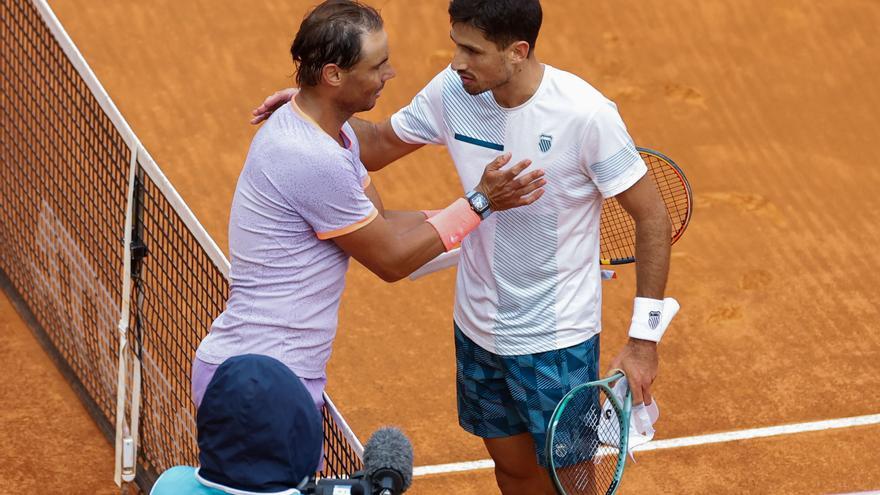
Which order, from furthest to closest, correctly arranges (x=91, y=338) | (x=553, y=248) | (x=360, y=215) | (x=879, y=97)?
(x=879, y=97) → (x=91, y=338) → (x=553, y=248) → (x=360, y=215)

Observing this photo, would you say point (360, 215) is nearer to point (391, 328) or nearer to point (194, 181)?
point (391, 328)

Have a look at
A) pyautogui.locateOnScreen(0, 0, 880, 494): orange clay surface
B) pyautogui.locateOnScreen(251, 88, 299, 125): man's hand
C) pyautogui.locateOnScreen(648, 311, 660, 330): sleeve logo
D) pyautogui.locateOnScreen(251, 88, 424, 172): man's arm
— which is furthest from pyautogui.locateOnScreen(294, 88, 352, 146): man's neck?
pyautogui.locateOnScreen(0, 0, 880, 494): orange clay surface

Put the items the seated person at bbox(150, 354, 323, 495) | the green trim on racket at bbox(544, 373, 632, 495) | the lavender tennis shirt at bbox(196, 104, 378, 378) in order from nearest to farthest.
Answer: the seated person at bbox(150, 354, 323, 495)
the lavender tennis shirt at bbox(196, 104, 378, 378)
the green trim on racket at bbox(544, 373, 632, 495)

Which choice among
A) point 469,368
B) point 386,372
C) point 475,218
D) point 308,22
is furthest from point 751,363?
point 308,22

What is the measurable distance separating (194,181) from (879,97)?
4792 millimetres

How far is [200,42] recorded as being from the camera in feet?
31.4

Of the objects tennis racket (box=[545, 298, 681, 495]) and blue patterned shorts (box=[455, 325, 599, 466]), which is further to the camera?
blue patterned shorts (box=[455, 325, 599, 466])

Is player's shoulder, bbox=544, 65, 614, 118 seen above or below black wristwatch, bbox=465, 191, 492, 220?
above

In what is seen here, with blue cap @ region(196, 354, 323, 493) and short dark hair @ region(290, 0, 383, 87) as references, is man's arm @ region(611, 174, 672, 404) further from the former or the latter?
blue cap @ region(196, 354, 323, 493)

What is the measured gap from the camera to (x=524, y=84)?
4.40 m

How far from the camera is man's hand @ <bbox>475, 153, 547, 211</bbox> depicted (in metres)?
4.18

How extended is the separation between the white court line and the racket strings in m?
1.63

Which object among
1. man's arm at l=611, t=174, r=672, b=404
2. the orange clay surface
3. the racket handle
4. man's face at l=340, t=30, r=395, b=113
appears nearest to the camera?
man's face at l=340, t=30, r=395, b=113

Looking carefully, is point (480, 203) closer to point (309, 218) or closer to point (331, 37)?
point (309, 218)
